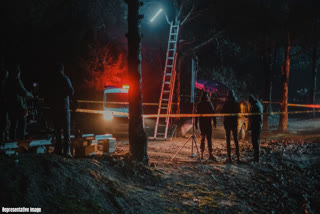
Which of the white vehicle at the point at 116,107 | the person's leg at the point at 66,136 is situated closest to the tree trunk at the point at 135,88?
the person's leg at the point at 66,136

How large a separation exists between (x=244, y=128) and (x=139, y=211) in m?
9.82

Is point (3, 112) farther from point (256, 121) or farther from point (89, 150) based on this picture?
point (256, 121)

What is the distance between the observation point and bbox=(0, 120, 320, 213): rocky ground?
342cm

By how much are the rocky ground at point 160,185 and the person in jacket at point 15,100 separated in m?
2.05

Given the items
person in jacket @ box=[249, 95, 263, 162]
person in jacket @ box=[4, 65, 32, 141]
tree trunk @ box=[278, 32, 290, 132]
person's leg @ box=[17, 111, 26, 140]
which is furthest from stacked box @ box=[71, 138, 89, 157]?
tree trunk @ box=[278, 32, 290, 132]

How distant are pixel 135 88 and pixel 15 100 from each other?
295cm

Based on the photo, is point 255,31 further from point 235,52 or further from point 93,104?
point 235,52

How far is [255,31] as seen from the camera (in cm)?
1448

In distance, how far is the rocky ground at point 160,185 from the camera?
3422 mm

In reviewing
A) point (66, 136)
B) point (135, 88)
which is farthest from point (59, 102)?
point (135, 88)

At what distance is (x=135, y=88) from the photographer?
19.6 feet

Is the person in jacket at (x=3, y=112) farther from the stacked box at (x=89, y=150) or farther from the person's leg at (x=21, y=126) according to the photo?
the stacked box at (x=89, y=150)

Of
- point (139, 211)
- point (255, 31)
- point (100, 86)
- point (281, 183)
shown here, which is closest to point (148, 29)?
point (100, 86)

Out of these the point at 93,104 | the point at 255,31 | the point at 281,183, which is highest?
the point at 255,31
